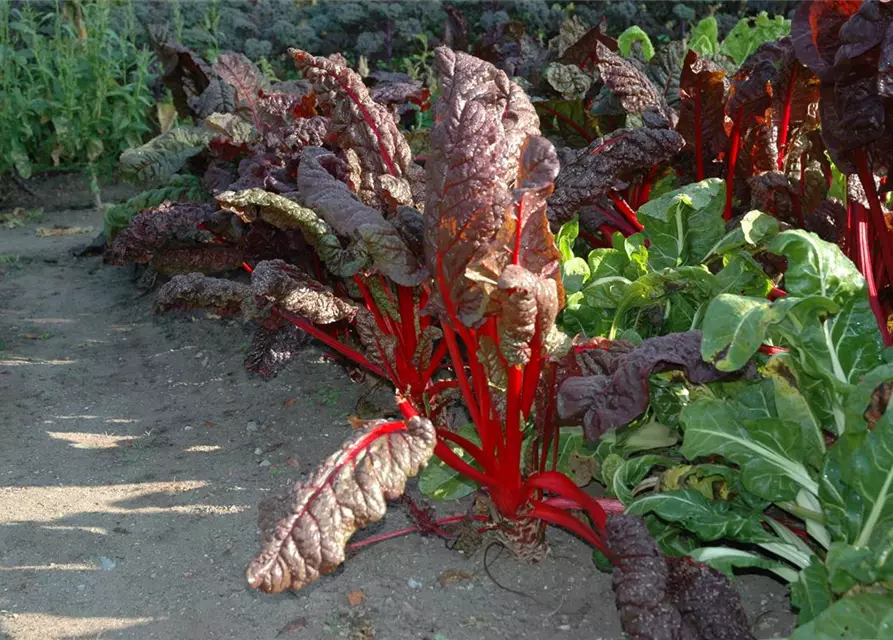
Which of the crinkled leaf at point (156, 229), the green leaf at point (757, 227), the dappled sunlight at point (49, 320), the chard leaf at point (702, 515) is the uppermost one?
the green leaf at point (757, 227)

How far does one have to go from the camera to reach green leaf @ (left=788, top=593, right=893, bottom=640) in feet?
5.13

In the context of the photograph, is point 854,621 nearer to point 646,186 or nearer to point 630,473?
point 630,473

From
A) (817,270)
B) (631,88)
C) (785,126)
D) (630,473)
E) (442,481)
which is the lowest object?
(442,481)

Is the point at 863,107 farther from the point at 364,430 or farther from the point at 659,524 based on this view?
the point at 364,430

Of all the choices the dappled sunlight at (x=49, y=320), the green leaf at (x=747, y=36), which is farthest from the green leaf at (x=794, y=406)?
the dappled sunlight at (x=49, y=320)

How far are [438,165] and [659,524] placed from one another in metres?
0.99

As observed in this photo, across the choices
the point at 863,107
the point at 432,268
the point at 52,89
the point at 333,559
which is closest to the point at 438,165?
the point at 432,268

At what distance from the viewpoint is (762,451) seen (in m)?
1.88

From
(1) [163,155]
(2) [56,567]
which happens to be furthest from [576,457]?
(1) [163,155]

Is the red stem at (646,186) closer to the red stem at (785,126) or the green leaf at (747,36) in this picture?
the red stem at (785,126)

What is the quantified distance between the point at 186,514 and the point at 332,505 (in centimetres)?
100

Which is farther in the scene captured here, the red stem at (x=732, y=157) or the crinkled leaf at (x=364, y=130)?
the red stem at (x=732, y=157)

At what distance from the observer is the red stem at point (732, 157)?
270 centimetres

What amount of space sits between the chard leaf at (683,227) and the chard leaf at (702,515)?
0.83 m
